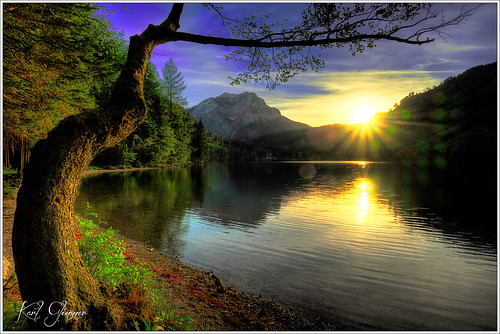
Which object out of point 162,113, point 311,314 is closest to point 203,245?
point 311,314

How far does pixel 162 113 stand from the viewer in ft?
198

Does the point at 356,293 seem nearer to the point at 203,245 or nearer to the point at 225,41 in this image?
the point at 203,245

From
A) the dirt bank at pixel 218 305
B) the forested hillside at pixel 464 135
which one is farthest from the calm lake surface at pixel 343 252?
the forested hillside at pixel 464 135

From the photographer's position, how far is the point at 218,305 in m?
6.74

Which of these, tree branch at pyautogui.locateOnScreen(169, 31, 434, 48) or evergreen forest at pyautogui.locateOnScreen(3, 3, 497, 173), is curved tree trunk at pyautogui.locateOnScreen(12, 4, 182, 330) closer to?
tree branch at pyautogui.locateOnScreen(169, 31, 434, 48)

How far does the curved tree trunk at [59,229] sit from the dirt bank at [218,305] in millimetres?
2583

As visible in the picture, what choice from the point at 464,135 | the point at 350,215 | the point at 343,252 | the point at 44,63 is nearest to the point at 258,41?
the point at 44,63

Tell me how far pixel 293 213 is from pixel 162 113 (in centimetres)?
4809

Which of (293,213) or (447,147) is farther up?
(447,147)

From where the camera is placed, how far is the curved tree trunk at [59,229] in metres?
3.38

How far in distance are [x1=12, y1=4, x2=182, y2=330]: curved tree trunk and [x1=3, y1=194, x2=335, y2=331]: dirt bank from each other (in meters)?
2.58

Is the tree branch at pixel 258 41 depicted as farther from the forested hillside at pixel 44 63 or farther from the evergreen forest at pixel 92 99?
the evergreen forest at pixel 92 99

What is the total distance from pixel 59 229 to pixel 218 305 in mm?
4436

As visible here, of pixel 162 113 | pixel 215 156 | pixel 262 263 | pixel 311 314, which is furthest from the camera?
pixel 215 156
